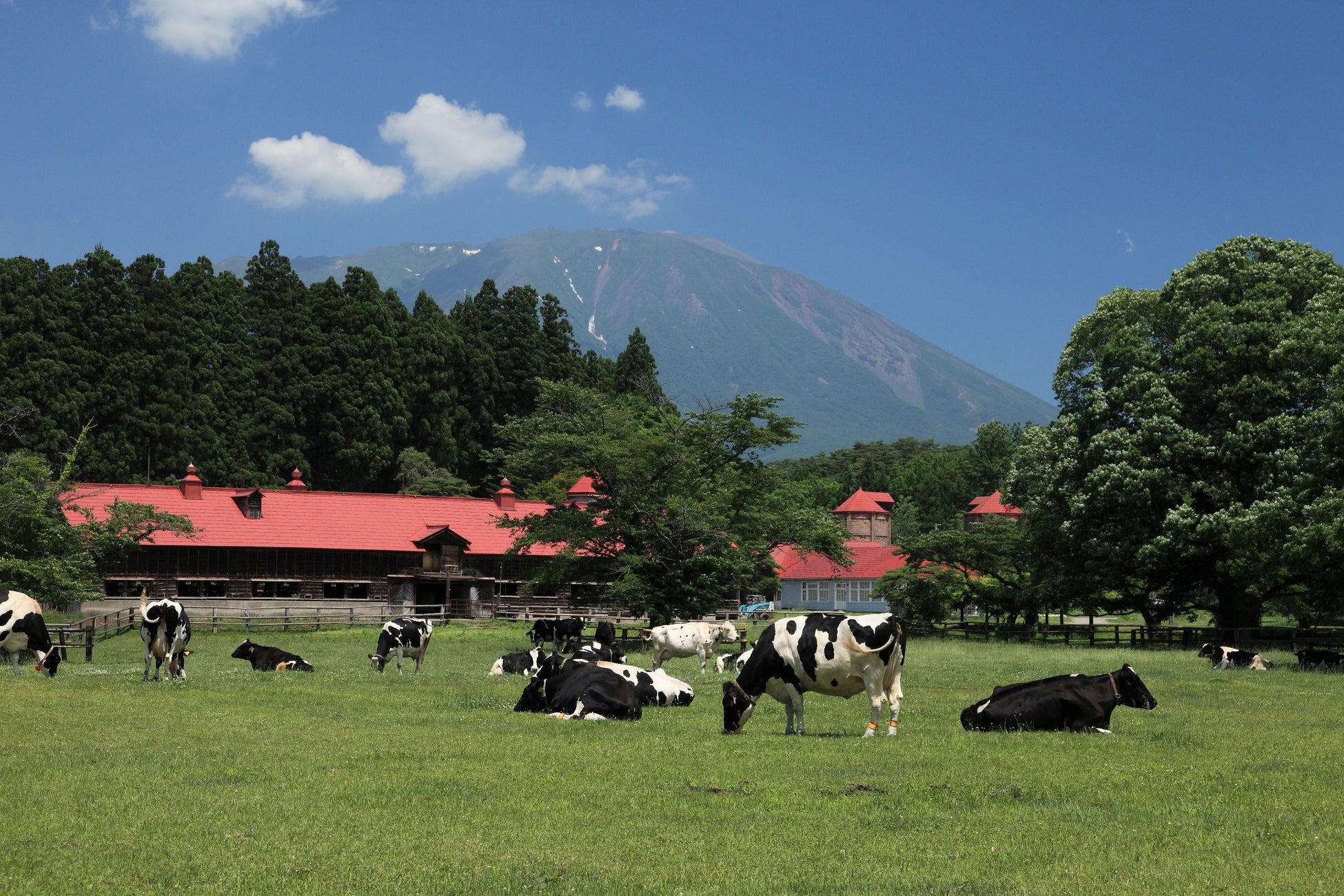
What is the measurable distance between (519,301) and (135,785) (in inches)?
3726

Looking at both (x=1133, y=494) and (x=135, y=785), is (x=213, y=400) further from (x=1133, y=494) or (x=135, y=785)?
(x=135, y=785)

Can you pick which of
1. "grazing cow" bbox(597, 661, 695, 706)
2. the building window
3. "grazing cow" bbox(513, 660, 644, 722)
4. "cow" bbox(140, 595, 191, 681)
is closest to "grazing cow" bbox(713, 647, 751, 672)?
"grazing cow" bbox(597, 661, 695, 706)

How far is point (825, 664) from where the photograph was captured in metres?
14.9

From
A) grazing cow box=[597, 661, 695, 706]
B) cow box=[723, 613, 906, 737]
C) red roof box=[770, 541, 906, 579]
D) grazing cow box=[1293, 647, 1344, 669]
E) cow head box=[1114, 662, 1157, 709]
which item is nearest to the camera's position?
cow box=[723, 613, 906, 737]

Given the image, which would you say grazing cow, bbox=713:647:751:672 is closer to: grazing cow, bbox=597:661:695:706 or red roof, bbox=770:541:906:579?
grazing cow, bbox=597:661:695:706

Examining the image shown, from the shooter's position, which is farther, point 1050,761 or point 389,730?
point 389,730

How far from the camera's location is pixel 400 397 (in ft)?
283

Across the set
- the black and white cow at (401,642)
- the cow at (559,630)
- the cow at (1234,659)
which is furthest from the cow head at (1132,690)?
the cow at (559,630)

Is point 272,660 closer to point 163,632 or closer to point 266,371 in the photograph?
point 163,632

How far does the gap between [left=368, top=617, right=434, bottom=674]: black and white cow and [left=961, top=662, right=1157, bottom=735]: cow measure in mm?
14334

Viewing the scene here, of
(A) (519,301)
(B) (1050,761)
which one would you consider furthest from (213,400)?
(B) (1050,761)

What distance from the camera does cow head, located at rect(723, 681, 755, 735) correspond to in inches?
588

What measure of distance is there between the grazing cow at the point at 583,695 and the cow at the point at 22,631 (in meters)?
11.0

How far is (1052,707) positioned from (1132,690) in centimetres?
267
